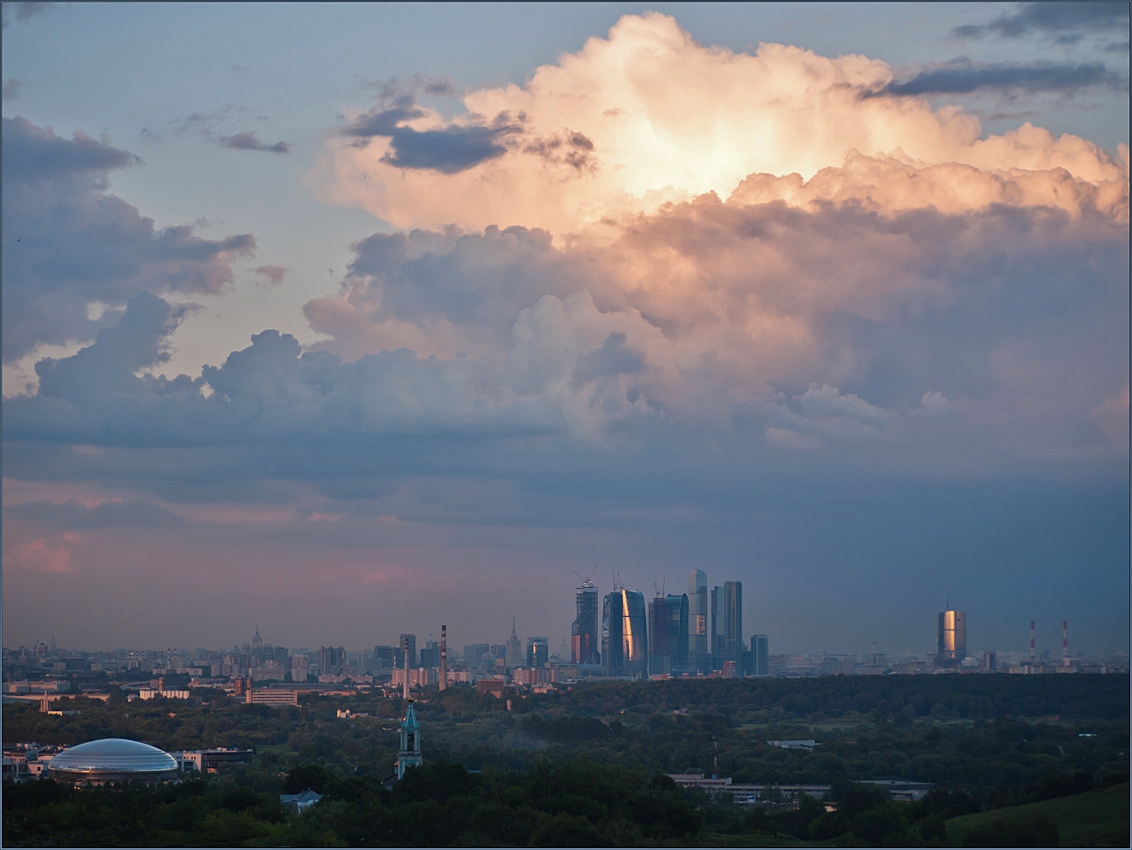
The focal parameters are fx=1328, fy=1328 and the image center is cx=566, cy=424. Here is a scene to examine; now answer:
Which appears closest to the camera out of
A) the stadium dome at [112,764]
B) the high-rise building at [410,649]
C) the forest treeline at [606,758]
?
the forest treeline at [606,758]

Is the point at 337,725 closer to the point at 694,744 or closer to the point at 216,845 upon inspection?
the point at 694,744

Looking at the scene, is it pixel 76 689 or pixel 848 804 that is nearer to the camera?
pixel 848 804

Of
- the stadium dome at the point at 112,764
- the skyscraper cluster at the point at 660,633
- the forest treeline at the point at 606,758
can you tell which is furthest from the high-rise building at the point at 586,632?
the stadium dome at the point at 112,764

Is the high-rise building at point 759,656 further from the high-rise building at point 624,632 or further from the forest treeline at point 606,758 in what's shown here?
the forest treeline at point 606,758

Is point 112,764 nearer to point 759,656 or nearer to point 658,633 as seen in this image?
point 759,656

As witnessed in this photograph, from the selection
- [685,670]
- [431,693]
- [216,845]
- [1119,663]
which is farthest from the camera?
[685,670]

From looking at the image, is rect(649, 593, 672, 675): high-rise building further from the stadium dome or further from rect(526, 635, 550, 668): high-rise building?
the stadium dome

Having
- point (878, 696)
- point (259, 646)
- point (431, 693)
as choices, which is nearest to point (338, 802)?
point (878, 696)
